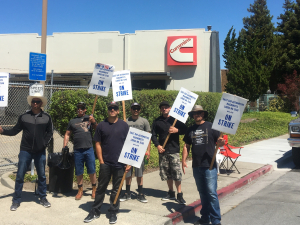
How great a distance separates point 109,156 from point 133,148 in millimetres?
400

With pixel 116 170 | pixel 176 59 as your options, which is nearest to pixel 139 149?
pixel 116 170

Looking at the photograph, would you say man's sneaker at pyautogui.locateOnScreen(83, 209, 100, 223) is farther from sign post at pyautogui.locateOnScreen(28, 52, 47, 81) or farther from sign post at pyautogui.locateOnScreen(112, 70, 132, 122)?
sign post at pyautogui.locateOnScreen(28, 52, 47, 81)

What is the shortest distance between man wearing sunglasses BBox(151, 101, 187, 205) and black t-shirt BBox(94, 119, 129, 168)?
1.10m

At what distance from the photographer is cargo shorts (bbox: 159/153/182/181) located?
19.3ft

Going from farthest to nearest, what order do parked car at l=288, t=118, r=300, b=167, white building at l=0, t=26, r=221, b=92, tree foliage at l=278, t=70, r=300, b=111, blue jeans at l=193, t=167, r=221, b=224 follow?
tree foliage at l=278, t=70, r=300, b=111, white building at l=0, t=26, r=221, b=92, parked car at l=288, t=118, r=300, b=167, blue jeans at l=193, t=167, r=221, b=224

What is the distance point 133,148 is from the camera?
5.06 m

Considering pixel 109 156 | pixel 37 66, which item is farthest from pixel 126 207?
pixel 37 66

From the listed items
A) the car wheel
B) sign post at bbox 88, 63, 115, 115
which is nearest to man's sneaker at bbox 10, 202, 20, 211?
sign post at bbox 88, 63, 115, 115

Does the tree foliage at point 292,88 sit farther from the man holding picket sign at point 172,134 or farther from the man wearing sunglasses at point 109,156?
the man wearing sunglasses at point 109,156

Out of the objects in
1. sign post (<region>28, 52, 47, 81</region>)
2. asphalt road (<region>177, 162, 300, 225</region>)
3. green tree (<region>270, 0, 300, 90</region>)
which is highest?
green tree (<region>270, 0, 300, 90</region>)

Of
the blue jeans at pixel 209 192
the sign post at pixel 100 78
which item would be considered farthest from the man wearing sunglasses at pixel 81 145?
the blue jeans at pixel 209 192

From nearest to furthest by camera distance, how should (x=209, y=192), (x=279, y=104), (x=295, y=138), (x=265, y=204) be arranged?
1. (x=209, y=192)
2. (x=265, y=204)
3. (x=295, y=138)
4. (x=279, y=104)

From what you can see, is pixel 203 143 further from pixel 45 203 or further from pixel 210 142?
pixel 45 203

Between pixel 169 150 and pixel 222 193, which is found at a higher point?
pixel 169 150
